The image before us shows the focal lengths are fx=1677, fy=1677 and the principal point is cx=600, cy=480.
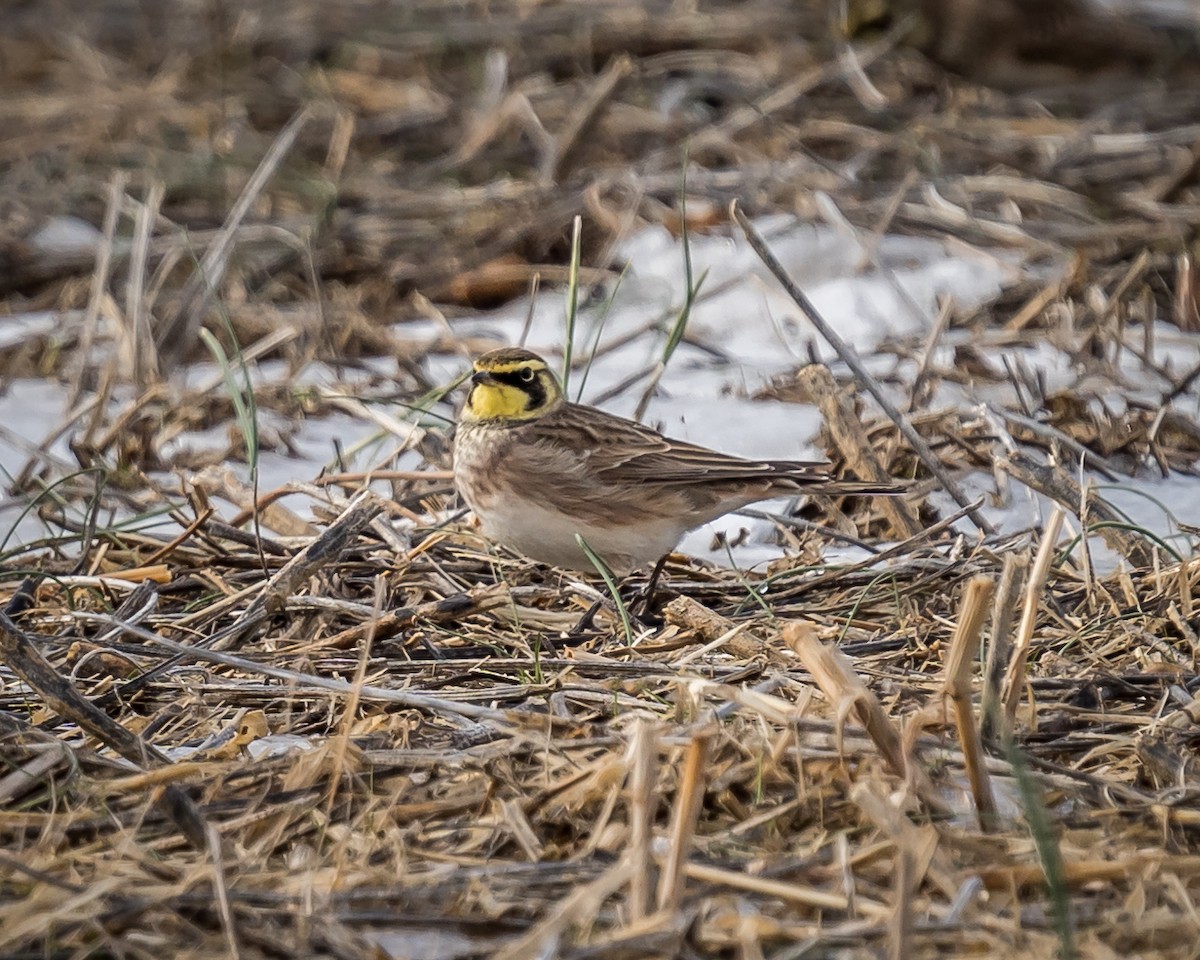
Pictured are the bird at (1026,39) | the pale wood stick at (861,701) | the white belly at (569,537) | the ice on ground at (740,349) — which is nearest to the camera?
the pale wood stick at (861,701)

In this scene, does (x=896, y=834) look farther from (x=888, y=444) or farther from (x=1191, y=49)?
(x=1191, y=49)

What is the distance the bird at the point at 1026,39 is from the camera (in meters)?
10.2

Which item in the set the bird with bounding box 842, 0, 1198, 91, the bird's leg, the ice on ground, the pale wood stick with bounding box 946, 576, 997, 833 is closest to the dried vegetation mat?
the pale wood stick with bounding box 946, 576, 997, 833

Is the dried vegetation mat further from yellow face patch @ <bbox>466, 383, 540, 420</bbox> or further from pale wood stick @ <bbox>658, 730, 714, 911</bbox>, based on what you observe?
yellow face patch @ <bbox>466, 383, 540, 420</bbox>

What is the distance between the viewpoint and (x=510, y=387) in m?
5.22

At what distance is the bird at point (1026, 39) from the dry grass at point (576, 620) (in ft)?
1.59

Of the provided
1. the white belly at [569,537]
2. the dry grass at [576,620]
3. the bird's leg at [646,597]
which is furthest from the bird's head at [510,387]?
the bird's leg at [646,597]

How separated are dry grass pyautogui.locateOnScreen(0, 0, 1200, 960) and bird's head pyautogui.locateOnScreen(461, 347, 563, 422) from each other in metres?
0.34

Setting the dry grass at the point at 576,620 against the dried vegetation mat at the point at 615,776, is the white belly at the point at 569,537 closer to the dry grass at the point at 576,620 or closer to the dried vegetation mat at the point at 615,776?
the dry grass at the point at 576,620

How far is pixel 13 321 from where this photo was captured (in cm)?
777

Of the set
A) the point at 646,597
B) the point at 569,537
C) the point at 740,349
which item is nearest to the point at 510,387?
the point at 569,537

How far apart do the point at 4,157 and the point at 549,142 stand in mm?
3354

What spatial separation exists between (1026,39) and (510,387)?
633 centimetres

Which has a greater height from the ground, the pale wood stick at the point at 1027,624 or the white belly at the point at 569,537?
the pale wood stick at the point at 1027,624
